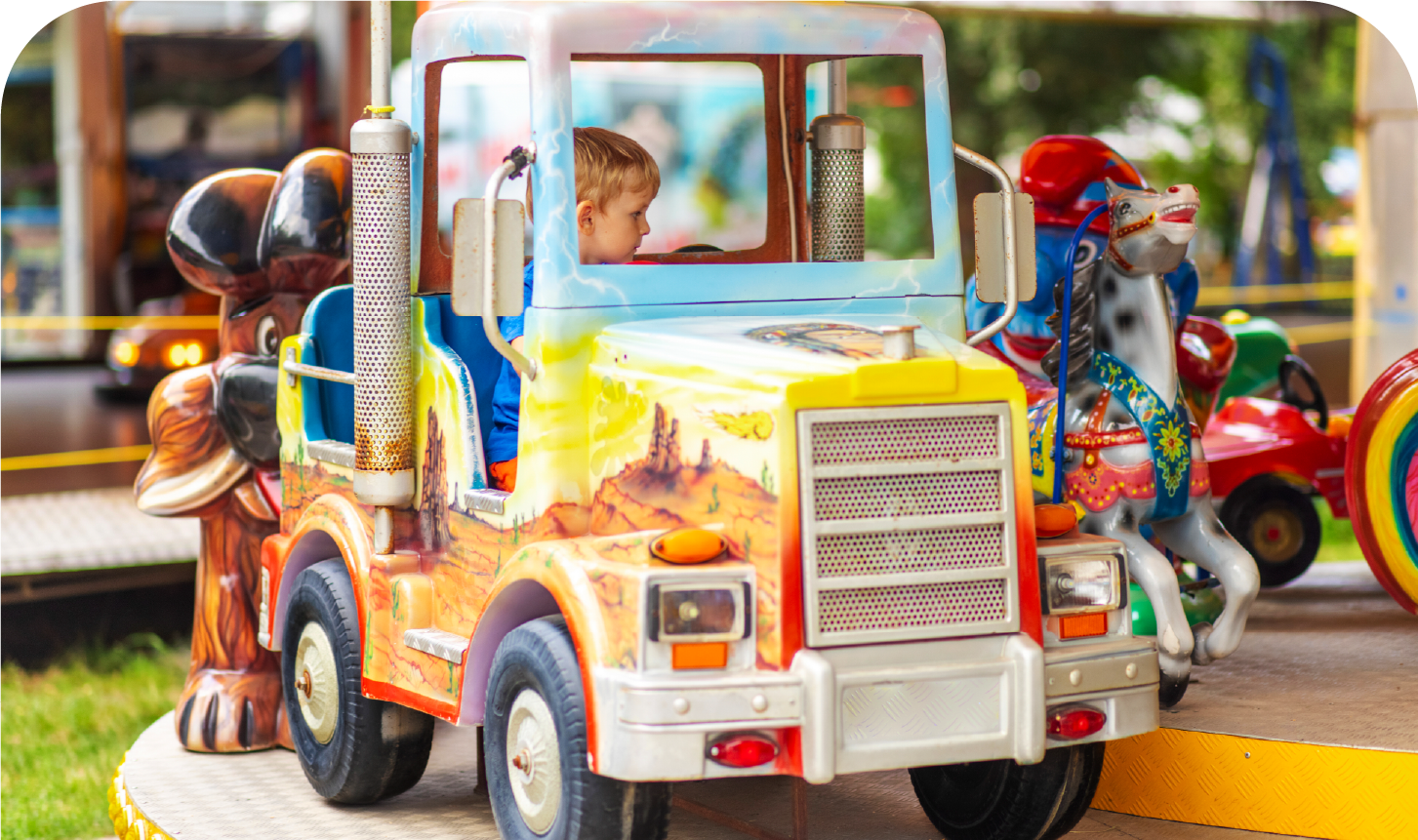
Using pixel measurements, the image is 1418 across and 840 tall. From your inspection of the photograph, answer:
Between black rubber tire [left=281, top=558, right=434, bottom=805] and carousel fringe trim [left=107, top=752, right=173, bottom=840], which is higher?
black rubber tire [left=281, top=558, right=434, bottom=805]

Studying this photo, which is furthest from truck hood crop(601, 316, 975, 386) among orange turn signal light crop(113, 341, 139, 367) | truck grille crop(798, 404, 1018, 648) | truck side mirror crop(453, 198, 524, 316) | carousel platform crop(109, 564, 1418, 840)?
orange turn signal light crop(113, 341, 139, 367)

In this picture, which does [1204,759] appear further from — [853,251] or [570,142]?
[570,142]

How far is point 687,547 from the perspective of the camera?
3.14 m

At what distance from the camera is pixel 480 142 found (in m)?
14.6

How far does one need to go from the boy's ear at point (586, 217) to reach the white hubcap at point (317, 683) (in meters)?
1.36

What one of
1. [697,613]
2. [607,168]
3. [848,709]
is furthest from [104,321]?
[848,709]

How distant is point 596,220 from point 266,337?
176 centimetres

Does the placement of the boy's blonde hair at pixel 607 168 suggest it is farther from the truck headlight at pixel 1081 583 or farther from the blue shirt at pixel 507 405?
the truck headlight at pixel 1081 583

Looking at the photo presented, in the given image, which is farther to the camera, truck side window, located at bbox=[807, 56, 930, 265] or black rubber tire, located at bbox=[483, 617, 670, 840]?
truck side window, located at bbox=[807, 56, 930, 265]

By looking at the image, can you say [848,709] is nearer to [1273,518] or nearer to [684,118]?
[1273,518]

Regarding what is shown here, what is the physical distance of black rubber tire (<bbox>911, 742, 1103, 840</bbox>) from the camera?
3.66 meters

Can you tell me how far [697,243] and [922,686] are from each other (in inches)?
68.3

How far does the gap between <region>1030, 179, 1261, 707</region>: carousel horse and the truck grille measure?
1.19 meters

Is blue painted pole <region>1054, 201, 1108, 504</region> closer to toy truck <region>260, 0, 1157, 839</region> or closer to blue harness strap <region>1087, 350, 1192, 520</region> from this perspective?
blue harness strap <region>1087, 350, 1192, 520</region>
